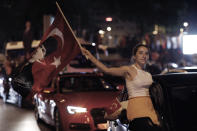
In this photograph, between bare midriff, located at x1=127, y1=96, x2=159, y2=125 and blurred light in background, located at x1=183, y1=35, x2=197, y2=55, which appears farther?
blurred light in background, located at x1=183, y1=35, x2=197, y2=55

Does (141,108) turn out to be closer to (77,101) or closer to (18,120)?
(77,101)

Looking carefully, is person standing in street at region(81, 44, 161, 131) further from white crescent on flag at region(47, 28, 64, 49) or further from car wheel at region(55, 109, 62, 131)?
car wheel at region(55, 109, 62, 131)

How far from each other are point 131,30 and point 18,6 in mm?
38759

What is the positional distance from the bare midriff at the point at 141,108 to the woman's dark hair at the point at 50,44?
2511mm

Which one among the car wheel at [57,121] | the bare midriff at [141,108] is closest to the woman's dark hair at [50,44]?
the bare midriff at [141,108]

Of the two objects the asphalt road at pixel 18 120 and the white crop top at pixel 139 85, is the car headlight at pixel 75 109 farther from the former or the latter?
the white crop top at pixel 139 85

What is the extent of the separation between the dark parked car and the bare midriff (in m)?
0.07

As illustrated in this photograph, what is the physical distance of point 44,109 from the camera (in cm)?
1211

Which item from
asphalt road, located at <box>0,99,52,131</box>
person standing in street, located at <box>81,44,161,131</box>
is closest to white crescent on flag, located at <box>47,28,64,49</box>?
person standing in street, located at <box>81,44,161,131</box>

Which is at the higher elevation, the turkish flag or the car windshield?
the turkish flag

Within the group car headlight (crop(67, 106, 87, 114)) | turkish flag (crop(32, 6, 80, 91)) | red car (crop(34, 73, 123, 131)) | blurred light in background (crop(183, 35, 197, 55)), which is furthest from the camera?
blurred light in background (crop(183, 35, 197, 55))

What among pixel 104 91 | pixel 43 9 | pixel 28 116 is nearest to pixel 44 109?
pixel 104 91

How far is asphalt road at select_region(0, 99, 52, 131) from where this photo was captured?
12.6 meters

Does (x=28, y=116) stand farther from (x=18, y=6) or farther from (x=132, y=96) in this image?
(x=18, y=6)
